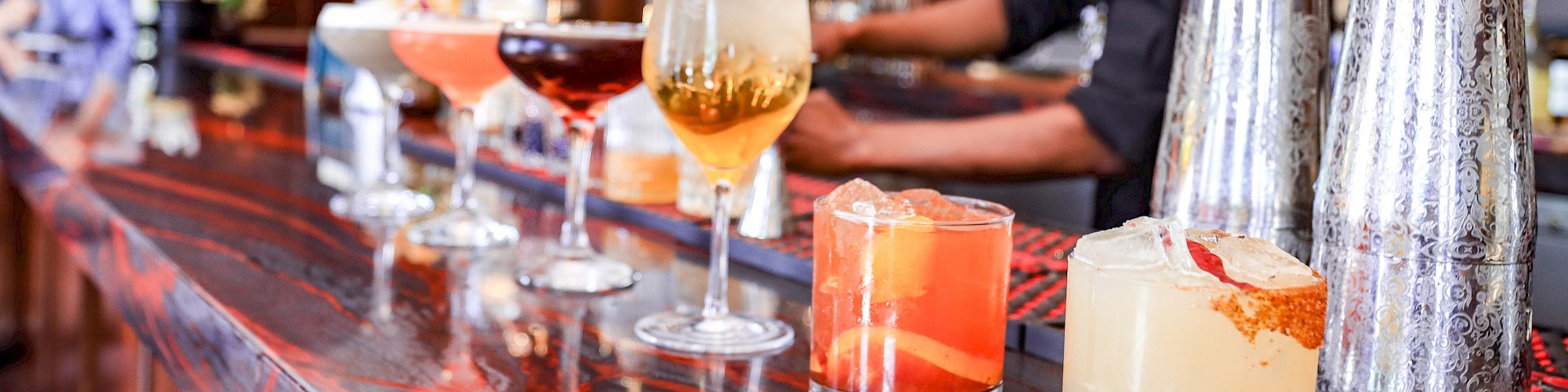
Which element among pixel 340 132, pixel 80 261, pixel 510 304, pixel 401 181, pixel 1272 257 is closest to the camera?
pixel 1272 257

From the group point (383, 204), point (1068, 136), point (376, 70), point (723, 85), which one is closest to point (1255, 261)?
point (723, 85)

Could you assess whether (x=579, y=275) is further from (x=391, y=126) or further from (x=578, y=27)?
(x=391, y=126)

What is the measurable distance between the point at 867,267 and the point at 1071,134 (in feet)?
4.49

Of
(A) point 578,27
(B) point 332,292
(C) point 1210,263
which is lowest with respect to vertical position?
(B) point 332,292

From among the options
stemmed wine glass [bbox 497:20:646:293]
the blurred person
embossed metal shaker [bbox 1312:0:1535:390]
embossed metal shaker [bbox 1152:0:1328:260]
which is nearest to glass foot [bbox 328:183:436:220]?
stemmed wine glass [bbox 497:20:646:293]

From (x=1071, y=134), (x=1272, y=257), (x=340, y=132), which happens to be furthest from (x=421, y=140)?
(x=1272, y=257)

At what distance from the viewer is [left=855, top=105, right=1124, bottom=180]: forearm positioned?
77.1 inches

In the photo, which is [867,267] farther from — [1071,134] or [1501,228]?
[1071,134]

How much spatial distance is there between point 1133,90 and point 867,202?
1252 mm

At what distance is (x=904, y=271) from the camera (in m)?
0.64

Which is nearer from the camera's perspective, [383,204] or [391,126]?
[383,204]

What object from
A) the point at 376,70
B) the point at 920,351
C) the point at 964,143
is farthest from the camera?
the point at 964,143

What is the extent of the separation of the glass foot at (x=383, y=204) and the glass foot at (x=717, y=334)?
1.81 ft

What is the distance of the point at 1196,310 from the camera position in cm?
55
